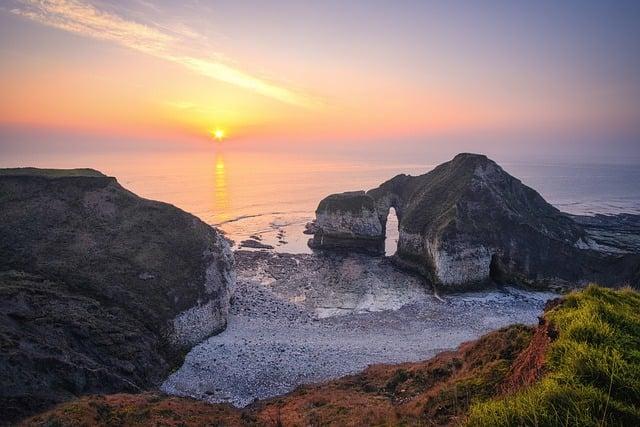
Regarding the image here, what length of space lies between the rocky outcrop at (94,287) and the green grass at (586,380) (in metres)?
17.4

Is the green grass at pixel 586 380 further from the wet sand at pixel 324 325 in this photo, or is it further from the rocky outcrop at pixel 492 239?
the rocky outcrop at pixel 492 239

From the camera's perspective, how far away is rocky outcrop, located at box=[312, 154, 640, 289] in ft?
127

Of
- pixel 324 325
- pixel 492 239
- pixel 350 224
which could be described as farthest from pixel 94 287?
pixel 492 239

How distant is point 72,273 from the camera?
25.5 m

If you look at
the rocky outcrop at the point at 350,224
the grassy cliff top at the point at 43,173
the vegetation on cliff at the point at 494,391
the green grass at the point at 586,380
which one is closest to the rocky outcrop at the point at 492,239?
the rocky outcrop at the point at 350,224

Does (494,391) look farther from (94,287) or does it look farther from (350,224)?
(350,224)

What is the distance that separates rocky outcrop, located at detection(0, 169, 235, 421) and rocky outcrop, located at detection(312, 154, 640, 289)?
22.5 meters

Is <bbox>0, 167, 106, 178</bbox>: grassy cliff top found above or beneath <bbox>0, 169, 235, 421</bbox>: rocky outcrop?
above

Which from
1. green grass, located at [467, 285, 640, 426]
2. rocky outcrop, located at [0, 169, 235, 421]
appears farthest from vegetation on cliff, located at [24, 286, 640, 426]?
rocky outcrop, located at [0, 169, 235, 421]

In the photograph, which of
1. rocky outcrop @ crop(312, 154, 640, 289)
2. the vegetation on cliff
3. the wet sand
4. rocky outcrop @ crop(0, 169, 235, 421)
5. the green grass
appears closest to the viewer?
the green grass

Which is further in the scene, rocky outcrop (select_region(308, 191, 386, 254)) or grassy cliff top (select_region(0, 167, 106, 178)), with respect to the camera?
rocky outcrop (select_region(308, 191, 386, 254))

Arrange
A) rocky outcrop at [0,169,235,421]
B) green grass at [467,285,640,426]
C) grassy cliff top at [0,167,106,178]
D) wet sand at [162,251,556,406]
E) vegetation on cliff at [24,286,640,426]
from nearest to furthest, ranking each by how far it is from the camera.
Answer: green grass at [467,285,640,426] → vegetation on cliff at [24,286,640,426] → rocky outcrop at [0,169,235,421] → wet sand at [162,251,556,406] → grassy cliff top at [0,167,106,178]

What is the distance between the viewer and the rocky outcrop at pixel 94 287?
696 inches

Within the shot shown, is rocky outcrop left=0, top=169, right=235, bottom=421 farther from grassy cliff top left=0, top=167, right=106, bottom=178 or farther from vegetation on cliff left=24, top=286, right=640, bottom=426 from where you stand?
vegetation on cliff left=24, top=286, right=640, bottom=426
